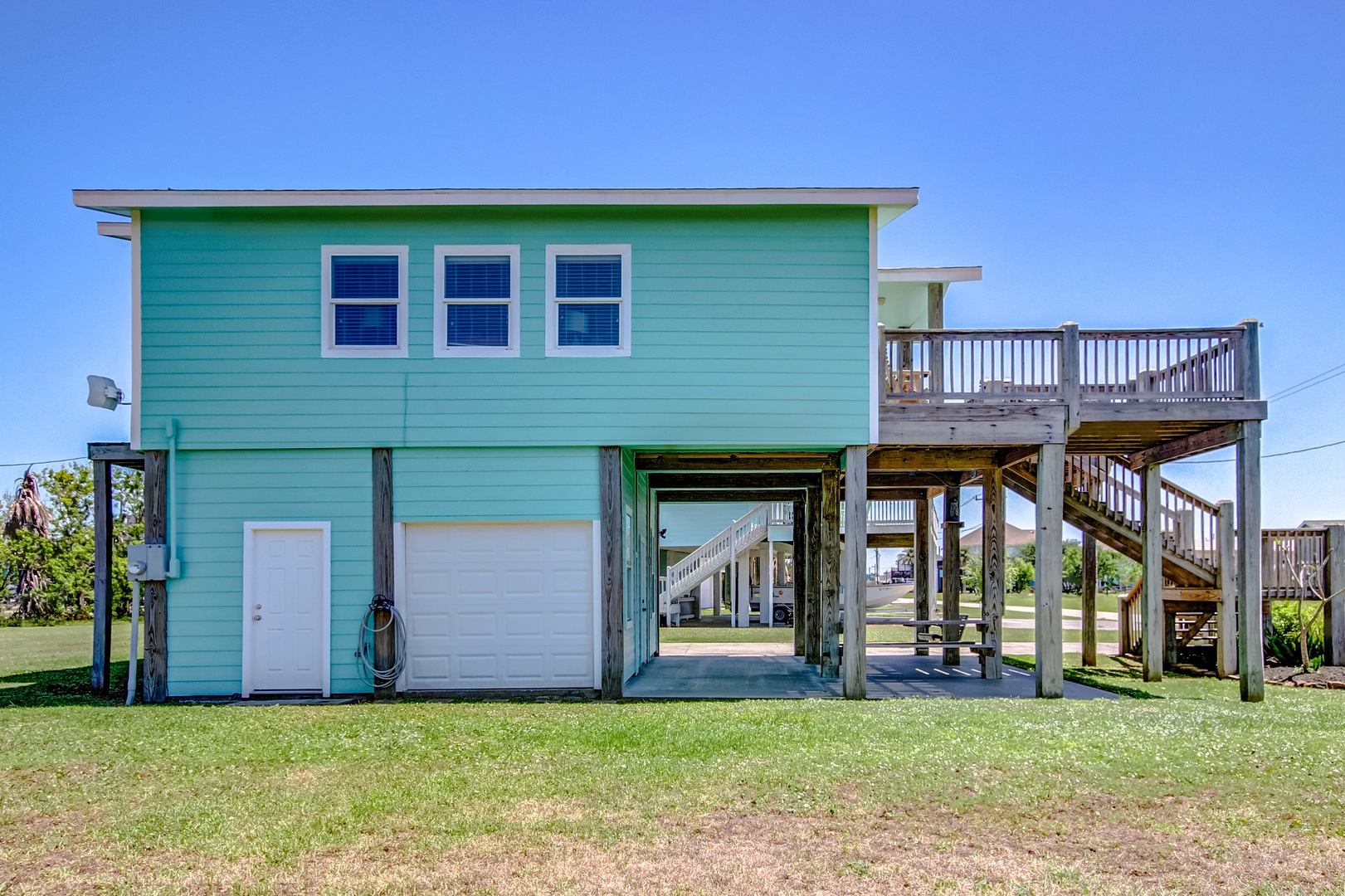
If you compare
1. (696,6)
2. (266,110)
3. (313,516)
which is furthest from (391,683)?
(696,6)

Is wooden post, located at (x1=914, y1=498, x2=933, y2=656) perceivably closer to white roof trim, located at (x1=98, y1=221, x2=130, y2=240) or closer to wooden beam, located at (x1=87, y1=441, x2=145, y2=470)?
wooden beam, located at (x1=87, y1=441, x2=145, y2=470)

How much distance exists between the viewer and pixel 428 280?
455 inches

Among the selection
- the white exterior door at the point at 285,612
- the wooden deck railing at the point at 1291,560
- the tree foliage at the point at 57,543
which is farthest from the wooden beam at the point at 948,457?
the tree foliage at the point at 57,543

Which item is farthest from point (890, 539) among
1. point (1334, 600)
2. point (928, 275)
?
point (928, 275)

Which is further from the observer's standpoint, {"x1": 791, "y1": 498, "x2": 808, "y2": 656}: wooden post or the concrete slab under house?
{"x1": 791, "y1": 498, "x2": 808, "y2": 656}: wooden post

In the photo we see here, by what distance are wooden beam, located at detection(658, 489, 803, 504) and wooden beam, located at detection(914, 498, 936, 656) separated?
7.54 ft

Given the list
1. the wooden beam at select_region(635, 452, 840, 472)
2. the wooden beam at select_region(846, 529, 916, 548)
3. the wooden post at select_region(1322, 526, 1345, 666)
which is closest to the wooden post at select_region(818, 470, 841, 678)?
the wooden beam at select_region(635, 452, 840, 472)

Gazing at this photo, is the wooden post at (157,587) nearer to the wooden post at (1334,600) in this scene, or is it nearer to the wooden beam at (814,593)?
the wooden beam at (814,593)

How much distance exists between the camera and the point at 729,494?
19.5 metres

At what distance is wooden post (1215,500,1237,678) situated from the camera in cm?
1433

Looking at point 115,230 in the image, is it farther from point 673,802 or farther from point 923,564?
point 923,564

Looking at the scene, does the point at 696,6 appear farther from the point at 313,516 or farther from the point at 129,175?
the point at 313,516

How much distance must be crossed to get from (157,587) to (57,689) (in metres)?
2.40

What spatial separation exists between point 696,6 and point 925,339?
589cm
